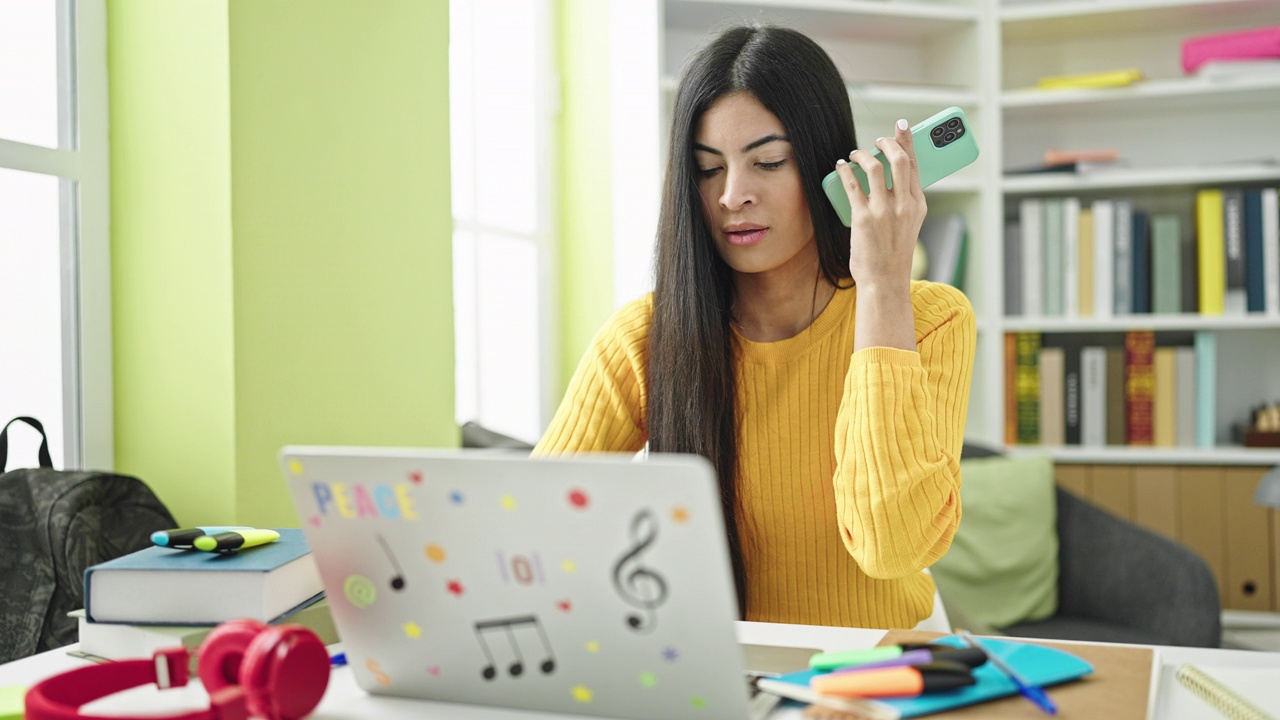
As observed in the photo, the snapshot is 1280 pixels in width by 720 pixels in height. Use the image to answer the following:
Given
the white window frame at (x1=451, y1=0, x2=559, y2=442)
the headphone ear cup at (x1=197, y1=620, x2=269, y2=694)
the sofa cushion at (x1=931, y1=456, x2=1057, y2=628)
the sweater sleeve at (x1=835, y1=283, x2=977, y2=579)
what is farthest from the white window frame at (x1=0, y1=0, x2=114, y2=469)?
the sofa cushion at (x1=931, y1=456, x2=1057, y2=628)

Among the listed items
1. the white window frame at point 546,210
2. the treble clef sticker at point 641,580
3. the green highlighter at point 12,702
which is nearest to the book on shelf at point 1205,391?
the white window frame at point 546,210

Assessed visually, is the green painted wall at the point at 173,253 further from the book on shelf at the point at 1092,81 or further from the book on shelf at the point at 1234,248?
the book on shelf at the point at 1234,248

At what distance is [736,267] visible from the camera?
1.25m

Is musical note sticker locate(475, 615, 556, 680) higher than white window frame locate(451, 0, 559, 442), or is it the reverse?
white window frame locate(451, 0, 559, 442)

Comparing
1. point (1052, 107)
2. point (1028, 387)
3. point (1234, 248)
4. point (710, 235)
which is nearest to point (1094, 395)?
point (1028, 387)

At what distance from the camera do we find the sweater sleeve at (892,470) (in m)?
1.02

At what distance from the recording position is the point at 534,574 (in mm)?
581

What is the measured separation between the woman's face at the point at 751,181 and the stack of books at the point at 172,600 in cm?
62

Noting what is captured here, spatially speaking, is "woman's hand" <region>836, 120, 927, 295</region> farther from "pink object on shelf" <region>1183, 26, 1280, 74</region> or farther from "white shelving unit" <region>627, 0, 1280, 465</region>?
"pink object on shelf" <region>1183, 26, 1280, 74</region>

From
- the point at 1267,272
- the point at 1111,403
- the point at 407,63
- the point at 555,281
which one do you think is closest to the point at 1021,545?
the point at 1111,403

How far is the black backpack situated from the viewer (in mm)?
1087

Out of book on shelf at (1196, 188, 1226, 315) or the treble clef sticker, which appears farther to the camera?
book on shelf at (1196, 188, 1226, 315)

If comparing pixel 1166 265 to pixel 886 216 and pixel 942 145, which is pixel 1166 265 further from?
pixel 886 216

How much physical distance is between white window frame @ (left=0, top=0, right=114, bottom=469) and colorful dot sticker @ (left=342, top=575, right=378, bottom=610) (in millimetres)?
877
